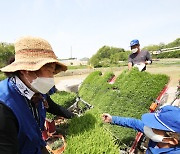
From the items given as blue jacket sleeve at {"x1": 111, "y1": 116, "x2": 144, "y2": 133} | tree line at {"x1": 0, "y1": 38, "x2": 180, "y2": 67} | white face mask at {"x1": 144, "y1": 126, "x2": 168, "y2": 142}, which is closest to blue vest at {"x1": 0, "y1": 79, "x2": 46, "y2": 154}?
white face mask at {"x1": 144, "y1": 126, "x2": 168, "y2": 142}

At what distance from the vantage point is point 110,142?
6.88ft

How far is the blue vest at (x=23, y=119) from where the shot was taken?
149 centimetres

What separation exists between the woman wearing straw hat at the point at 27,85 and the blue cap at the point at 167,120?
934 millimetres

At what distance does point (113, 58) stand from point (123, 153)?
41.8 m

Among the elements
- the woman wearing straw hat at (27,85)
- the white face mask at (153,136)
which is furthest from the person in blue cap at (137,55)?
the woman wearing straw hat at (27,85)

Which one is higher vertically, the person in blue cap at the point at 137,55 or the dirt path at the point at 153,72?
the person in blue cap at the point at 137,55

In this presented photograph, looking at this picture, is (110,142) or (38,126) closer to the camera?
(38,126)

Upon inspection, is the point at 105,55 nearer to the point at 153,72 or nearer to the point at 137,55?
the point at 153,72

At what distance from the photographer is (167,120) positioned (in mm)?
1936

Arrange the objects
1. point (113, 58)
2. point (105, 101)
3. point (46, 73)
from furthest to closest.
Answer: point (113, 58), point (105, 101), point (46, 73)

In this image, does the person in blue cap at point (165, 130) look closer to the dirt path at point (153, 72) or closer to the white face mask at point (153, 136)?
the white face mask at point (153, 136)

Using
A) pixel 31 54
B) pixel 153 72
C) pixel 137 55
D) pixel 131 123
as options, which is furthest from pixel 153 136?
pixel 153 72

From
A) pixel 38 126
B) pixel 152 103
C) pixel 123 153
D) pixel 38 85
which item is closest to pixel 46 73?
pixel 38 85

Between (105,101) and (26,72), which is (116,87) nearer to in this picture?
(105,101)
